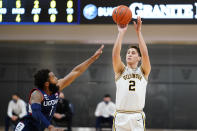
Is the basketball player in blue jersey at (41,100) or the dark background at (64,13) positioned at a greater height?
the dark background at (64,13)

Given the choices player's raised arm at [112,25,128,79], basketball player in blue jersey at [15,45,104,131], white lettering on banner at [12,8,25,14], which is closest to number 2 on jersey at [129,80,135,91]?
player's raised arm at [112,25,128,79]

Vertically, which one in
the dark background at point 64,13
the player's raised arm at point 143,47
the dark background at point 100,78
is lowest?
the dark background at point 100,78

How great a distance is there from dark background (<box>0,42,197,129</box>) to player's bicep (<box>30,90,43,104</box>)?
9.06 metres

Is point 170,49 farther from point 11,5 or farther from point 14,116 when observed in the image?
point 11,5

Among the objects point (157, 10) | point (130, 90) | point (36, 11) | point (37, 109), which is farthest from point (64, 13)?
point (37, 109)

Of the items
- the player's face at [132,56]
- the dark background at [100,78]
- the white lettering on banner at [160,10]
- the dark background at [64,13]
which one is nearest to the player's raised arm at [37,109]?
the player's face at [132,56]

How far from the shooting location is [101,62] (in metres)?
13.9

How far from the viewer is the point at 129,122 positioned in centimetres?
471

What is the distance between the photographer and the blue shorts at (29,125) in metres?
4.47

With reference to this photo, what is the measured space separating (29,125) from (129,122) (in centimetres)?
122

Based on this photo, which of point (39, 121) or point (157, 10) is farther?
point (157, 10)

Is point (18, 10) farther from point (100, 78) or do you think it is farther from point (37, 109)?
point (100, 78)

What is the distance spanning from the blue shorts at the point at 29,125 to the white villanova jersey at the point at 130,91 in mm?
1044

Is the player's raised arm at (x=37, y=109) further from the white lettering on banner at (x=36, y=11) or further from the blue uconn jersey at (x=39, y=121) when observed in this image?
the white lettering on banner at (x=36, y=11)
